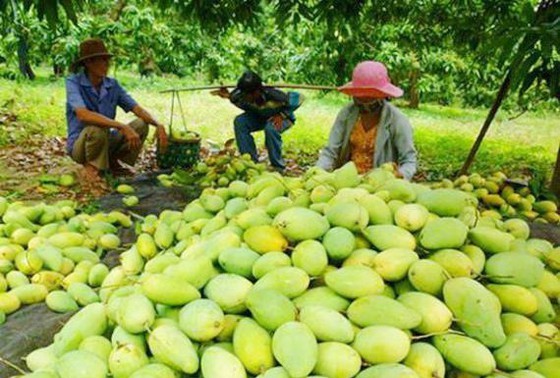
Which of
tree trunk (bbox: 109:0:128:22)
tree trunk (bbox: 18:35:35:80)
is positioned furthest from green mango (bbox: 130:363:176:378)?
tree trunk (bbox: 109:0:128:22)

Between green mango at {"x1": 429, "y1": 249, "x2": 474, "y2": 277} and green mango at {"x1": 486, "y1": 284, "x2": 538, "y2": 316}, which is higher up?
green mango at {"x1": 429, "y1": 249, "x2": 474, "y2": 277}

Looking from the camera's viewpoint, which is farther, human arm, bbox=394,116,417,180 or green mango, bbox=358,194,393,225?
human arm, bbox=394,116,417,180

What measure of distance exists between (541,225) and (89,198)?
9.10ft

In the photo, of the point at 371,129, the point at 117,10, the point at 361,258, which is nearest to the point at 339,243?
the point at 361,258

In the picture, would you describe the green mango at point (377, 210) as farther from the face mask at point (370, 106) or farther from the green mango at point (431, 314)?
the face mask at point (370, 106)

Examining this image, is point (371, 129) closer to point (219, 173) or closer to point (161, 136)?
point (219, 173)

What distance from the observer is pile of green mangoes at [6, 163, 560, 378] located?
111 centimetres

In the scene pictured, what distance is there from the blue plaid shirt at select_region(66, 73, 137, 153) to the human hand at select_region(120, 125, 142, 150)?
312 millimetres

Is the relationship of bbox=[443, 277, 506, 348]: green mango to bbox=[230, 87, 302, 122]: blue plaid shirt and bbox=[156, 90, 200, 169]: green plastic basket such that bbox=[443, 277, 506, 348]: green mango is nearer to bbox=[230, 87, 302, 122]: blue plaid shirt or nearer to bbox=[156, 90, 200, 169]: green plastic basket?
bbox=[156, 90, 200, 169]: green plastic basket

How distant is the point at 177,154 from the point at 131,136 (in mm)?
633

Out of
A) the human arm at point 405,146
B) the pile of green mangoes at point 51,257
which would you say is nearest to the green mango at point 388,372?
the pile of green mangoes at point 51,257

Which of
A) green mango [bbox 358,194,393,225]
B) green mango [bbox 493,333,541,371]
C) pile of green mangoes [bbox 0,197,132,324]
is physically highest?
green mango [bbox 358,194,393,225]

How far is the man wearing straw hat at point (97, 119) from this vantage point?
13.5ft

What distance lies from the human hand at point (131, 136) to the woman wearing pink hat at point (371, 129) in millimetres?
1598
